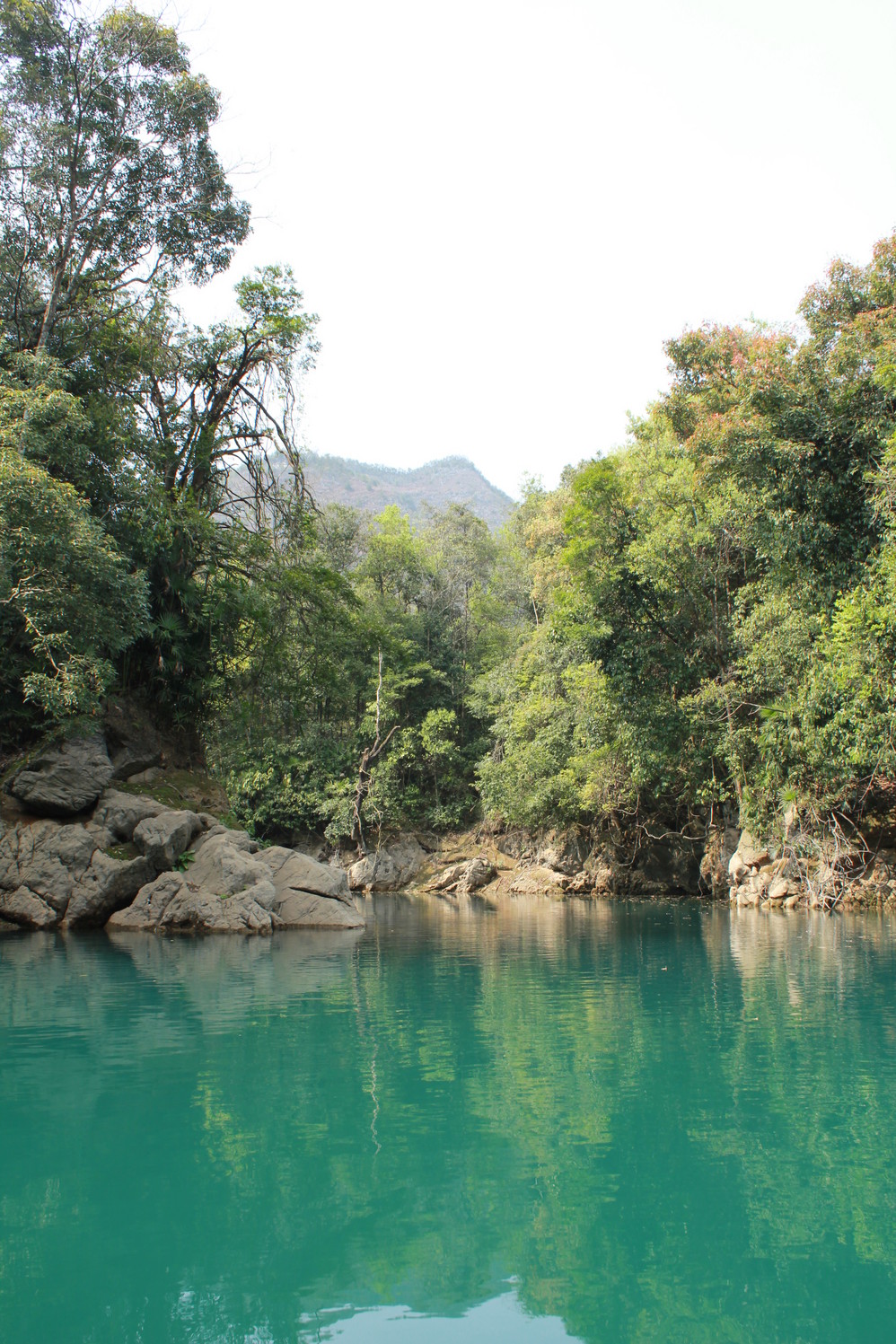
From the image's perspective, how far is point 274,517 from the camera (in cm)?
2259

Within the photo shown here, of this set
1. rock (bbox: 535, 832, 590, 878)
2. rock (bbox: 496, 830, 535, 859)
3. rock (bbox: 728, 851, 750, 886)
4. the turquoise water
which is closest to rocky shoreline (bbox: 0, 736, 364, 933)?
the turquoise water

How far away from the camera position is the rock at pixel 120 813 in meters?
17.1

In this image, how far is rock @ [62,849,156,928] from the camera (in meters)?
16.0

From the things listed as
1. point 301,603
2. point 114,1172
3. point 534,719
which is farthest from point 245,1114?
point 534,719

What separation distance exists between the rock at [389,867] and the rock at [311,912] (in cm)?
1842

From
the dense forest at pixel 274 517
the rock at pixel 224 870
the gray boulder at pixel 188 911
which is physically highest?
the dense forest at pixel 274 517

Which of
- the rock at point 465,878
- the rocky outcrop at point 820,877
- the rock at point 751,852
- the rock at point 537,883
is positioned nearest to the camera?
the rocky outcrop at point 820,877

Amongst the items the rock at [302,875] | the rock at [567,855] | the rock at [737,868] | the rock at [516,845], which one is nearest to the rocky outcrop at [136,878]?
the rock at [302,875]

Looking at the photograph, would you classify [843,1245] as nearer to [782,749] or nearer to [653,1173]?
[653,1173]

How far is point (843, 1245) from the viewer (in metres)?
3.90

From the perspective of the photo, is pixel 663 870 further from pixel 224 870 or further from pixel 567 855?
pixel 224 870

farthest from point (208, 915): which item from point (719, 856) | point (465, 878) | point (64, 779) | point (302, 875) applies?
point (465, 878)

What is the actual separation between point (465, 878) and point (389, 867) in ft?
15.1

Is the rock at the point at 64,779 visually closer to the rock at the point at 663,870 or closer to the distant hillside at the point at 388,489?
the rock at the point at 663,870
